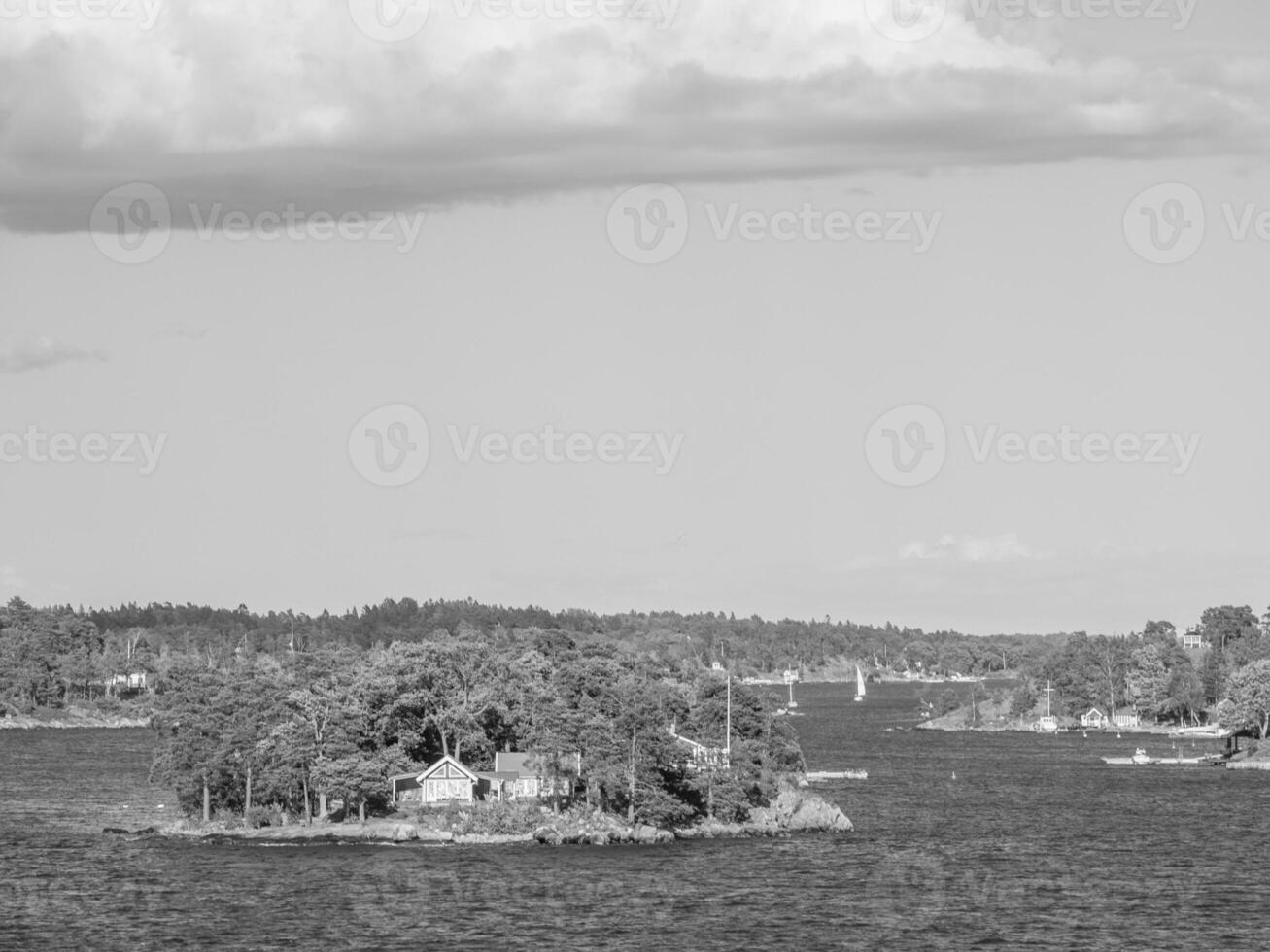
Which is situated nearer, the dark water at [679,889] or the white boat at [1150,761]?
the dark water at [679,889]

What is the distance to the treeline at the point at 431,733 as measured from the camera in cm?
10788

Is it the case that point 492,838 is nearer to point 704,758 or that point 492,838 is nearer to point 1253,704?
point 704,758

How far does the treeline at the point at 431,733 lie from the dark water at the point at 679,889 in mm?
4306

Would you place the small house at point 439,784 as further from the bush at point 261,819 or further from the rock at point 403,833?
the bush at point 261,819

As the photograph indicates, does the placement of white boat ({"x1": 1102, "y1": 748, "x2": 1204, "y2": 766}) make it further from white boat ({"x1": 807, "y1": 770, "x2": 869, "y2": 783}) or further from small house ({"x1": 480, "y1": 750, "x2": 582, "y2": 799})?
small house ({"x1": 480, "y1": 750, "x2": 582, "y2": 799})

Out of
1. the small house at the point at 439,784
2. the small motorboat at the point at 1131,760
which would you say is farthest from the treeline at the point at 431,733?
the small motorboat at the point at 1131,760

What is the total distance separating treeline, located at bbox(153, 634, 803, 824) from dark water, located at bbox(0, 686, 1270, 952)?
431 cm

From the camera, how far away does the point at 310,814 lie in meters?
111

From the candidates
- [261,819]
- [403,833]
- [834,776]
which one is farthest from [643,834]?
[834,776]

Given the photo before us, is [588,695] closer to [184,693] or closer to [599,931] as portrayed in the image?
[184,693]

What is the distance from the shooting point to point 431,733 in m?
120

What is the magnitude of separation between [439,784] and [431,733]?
6.83 meters

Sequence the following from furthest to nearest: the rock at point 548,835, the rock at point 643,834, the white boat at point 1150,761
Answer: the white boat at point 1150,761 → the rock at point 643,834 → the rock at point 548,835

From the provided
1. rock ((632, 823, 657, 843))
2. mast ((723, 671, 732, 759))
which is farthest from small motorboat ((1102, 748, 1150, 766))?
rock ((632, 823, 657, 843))
